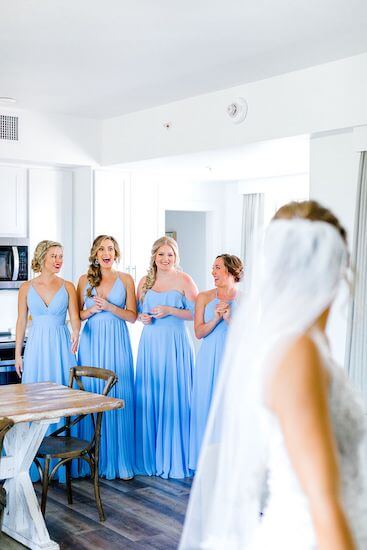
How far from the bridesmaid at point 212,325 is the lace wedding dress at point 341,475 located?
326cm

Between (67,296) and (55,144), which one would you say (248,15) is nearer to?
(67,296)

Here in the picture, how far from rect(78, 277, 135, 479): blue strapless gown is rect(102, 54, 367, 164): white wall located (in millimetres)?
1187

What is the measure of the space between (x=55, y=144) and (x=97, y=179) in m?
0.45

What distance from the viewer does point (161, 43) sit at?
405 centimetres

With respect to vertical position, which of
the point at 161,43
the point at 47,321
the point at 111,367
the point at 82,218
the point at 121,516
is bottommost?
the point at 121,516

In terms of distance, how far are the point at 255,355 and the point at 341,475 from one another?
286 mm

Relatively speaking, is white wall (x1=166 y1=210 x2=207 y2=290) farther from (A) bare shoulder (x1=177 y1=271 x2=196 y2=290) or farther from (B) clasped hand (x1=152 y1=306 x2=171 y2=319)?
(B) clasped hand (x1=152 y1=306 x2=171 y2=319)

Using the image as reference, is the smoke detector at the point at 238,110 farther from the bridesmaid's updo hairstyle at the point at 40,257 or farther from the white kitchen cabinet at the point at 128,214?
the white kitchen cabinet at the point at 128,214

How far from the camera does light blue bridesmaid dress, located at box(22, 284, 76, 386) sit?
5.12 metres

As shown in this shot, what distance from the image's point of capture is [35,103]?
5.70 meters

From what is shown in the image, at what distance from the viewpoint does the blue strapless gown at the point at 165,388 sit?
521 cm

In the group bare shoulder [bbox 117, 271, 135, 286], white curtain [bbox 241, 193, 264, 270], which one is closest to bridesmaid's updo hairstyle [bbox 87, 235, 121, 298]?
bare shoulder [bbox 117, 271, 135, 286]

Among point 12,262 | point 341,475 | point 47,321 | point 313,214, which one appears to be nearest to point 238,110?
point 47,321

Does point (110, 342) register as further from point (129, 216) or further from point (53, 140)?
point (53, 140)
